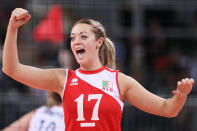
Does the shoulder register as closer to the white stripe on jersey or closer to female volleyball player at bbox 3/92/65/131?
the white stripe on jersey

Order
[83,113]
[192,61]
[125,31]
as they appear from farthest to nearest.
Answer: [125,31]
[192,61]
[83,113]

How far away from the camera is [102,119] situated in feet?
10.5

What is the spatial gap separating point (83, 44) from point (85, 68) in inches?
7.6

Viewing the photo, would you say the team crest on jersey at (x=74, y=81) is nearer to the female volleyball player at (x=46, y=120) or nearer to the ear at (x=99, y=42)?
the ear at (x=99, y=42)

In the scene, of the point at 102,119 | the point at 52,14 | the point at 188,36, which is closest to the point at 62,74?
the point at 102,119

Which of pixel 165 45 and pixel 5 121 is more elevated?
pixel 165 45

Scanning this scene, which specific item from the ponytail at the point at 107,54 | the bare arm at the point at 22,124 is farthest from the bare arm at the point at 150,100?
the bare arm at the point at 22,124

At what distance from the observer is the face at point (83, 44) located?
Answer: 330 centimetres

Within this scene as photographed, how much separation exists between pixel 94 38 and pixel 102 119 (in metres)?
0.59

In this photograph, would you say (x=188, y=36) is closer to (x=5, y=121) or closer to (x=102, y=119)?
(x=5, y=121)

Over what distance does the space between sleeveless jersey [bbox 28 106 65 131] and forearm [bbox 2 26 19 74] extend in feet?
5.94

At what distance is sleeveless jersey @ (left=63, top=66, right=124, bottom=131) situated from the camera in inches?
126

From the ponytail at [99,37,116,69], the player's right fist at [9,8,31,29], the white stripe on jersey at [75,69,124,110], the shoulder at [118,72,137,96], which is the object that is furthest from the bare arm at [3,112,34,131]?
the player's right fist at [9,8,31,29]

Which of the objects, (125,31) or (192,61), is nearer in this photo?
(192,61)
